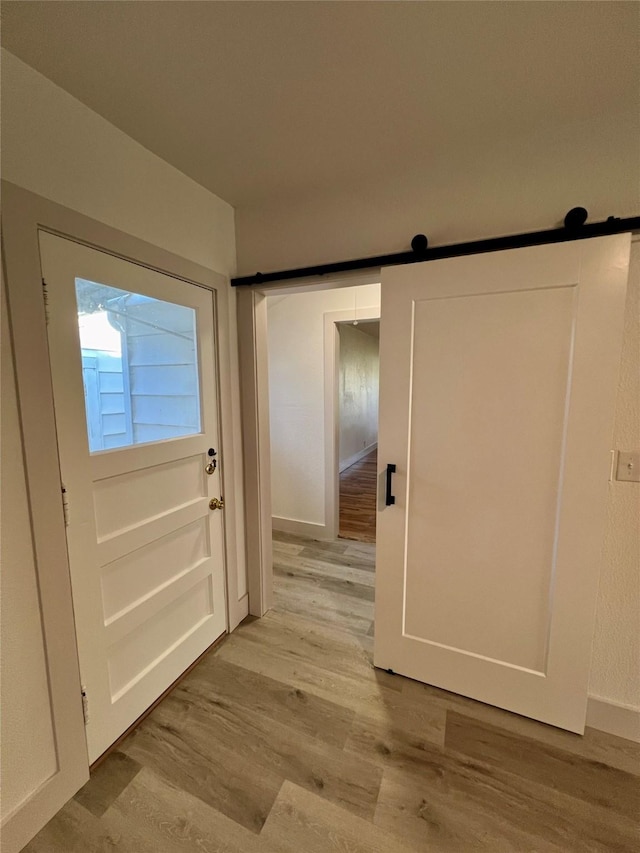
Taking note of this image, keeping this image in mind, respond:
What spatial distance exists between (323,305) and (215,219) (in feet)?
4.51

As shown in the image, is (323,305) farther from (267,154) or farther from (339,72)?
(339,72)

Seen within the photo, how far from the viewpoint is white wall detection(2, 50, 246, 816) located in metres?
1.05

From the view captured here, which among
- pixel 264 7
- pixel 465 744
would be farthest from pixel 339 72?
pixel 465 744

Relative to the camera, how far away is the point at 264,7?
918mm

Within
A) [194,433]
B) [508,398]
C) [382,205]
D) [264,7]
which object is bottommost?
[194,433]

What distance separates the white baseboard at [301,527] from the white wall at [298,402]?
0.02 metres

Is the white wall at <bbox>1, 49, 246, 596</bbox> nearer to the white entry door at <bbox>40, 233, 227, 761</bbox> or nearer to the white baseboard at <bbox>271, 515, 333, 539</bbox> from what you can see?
the white entry door at <bbox>40, 233, 227, 761</bbox>

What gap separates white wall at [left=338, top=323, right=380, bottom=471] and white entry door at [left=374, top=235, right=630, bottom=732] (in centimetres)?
368

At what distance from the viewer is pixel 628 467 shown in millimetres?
1387

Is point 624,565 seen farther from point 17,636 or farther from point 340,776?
point 17,636

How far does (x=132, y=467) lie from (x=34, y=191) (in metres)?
0.98

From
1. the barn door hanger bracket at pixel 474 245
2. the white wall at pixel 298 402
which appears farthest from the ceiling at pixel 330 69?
the white wall at pixel 298 402

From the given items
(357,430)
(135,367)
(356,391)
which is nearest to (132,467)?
(135,367)

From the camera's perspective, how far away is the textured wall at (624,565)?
1346 mm
